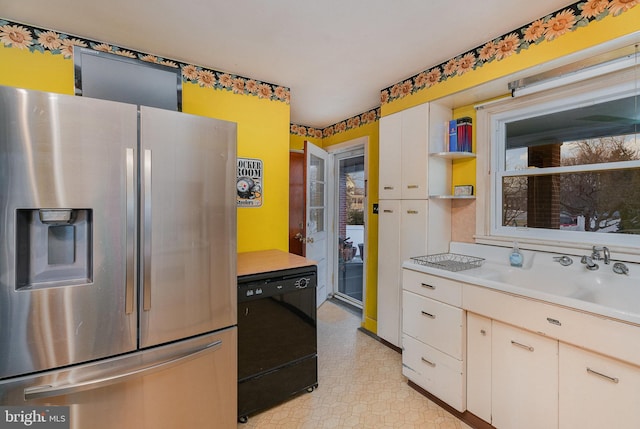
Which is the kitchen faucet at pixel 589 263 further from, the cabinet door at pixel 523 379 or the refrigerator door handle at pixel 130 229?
the refrigerator door handle at pixel 130 229

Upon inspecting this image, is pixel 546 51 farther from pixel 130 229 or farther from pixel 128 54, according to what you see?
pixel 128 54

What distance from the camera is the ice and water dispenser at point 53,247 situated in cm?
109

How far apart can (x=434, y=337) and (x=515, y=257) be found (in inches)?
31.8

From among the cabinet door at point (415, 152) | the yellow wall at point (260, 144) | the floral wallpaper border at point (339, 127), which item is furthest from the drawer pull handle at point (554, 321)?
the floral wallpaper border at point (339, 127)

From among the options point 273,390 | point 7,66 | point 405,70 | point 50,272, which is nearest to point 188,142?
point 50,272

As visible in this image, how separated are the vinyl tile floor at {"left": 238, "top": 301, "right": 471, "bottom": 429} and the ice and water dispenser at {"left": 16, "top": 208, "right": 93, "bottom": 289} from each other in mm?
1345

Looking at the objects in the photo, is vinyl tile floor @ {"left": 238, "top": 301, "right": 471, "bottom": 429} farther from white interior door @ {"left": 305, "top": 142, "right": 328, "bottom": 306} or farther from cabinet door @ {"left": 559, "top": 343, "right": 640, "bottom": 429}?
white interior door @ {"left": 305, "top": 142, "right": 328, "bottom": 306}

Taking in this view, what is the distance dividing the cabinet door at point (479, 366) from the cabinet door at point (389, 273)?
845 mm

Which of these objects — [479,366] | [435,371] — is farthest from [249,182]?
[479,366]

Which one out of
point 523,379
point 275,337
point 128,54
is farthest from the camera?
point 128,54

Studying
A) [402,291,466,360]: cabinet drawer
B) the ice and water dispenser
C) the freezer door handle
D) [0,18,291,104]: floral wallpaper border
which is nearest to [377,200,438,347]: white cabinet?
[402,291,466,360]: cabinet drawer

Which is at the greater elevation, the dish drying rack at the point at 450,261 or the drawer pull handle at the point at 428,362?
the dish drying rack at the point at 450,261

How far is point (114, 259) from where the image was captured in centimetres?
118

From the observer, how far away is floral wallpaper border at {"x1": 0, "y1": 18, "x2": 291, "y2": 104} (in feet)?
5.63
